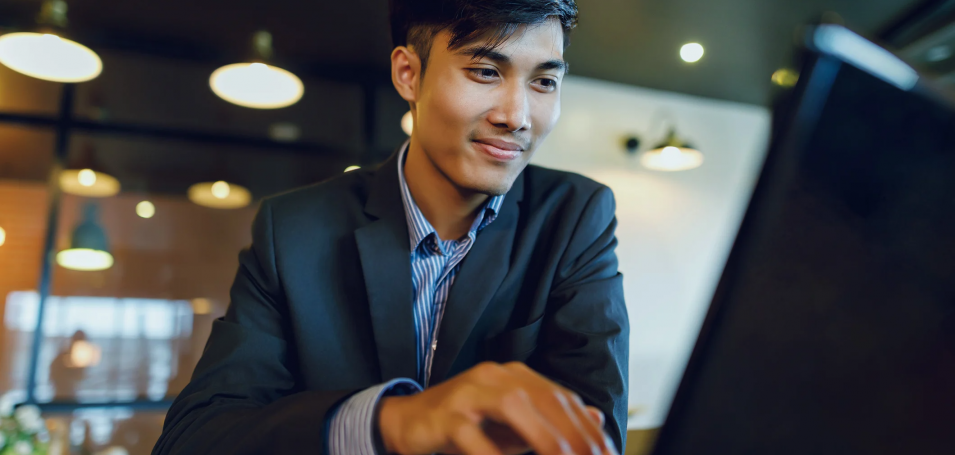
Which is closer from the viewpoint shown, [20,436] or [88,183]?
[20,436]

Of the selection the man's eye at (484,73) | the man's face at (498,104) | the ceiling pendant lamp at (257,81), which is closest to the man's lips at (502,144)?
the man's face at (498,104)

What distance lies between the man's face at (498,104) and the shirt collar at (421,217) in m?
0.09

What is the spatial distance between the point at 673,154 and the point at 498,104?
4.58 meters

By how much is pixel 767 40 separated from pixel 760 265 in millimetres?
5440

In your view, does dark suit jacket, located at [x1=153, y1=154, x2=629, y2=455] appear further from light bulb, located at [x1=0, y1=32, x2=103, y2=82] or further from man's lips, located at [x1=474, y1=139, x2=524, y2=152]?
light bulb, located at [x1=0, y1=32, x2=103, y2=82]

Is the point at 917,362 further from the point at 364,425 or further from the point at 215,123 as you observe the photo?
the point at 215,123

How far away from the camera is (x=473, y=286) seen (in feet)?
3.74

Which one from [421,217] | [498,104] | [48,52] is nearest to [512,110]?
[498,104]

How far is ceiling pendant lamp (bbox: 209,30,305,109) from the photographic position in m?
3.58

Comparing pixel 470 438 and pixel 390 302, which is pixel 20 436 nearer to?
pixel 390 302

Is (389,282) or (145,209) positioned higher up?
(145,209)

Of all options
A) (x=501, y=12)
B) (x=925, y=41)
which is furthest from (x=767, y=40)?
(x=501, y=12)

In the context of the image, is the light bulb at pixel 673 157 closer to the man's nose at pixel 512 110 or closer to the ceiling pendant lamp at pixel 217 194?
the ceiling pendant lamp at pixel 217 194

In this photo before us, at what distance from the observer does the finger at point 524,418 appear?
1.56 ft
